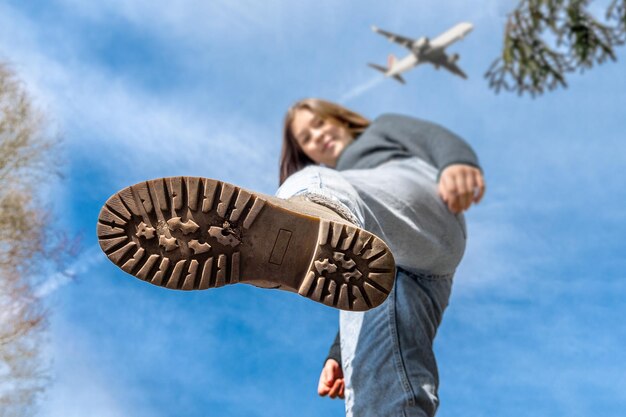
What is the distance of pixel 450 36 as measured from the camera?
9.03 metres

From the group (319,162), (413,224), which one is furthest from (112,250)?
(319,162)

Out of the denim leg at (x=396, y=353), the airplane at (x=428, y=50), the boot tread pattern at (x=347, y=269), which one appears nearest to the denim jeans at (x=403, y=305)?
the denim leg at (x=396, y=353)

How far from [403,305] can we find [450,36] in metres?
7.69

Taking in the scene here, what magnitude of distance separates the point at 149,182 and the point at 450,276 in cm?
111

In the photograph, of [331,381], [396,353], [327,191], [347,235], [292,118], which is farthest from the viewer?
[292,118]

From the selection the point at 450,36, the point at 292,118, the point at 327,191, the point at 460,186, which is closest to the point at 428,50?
the point at 450,36

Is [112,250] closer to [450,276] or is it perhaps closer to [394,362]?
[394,362]

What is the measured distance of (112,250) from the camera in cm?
125

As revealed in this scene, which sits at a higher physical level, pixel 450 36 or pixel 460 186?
pixel 450 36

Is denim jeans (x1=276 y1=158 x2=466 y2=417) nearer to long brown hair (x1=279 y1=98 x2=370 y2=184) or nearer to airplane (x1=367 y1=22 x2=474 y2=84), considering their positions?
long brown hair (x1=279 y1=98 x2=370 y2=184)

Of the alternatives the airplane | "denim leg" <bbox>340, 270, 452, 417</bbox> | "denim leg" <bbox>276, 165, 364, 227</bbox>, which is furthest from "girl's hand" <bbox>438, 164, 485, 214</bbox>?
the airplane

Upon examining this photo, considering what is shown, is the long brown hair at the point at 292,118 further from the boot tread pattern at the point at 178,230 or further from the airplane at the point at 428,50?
the airplane at the point at 428,50

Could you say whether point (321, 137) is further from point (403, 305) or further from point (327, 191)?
point (327, 191)

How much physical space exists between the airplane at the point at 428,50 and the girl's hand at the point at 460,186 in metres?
6.64
